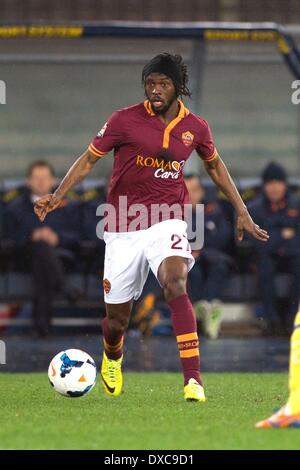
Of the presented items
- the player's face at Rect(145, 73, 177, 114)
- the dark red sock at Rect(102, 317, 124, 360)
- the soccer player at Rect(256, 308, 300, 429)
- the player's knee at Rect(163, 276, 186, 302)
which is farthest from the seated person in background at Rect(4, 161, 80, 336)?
the soccer player at Rect(256, 308, 300, 429)

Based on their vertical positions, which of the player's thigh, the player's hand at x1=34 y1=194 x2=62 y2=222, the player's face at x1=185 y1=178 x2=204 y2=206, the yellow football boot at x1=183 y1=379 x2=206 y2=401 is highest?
the player's face at x1=185 y1=178 x2=204 y2=206

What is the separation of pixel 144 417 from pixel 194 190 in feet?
24.9

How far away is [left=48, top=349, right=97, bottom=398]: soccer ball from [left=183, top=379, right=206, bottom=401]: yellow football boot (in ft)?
2.21

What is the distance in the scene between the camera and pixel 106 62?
15836mm

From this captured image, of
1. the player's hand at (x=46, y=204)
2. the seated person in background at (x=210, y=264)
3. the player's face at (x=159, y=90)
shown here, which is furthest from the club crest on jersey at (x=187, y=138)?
the seated person in background at (x=210, y=264)

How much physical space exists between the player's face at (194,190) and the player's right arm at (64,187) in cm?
603

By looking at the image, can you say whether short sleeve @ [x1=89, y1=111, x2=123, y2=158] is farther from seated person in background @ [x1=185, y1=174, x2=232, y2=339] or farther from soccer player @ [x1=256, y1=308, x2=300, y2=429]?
seated person in background @ [x1=185, y1=174, x2=232, y2=339]

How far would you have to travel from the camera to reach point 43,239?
1542 cm

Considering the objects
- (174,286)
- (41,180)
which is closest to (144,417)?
(174,286)

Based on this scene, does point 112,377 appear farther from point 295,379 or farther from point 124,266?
point 295,379

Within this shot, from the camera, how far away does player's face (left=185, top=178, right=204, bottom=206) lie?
15.2 metres

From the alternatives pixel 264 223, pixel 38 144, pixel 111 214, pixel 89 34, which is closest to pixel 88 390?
→ pixel 111 214

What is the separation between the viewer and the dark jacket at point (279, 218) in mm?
15711
